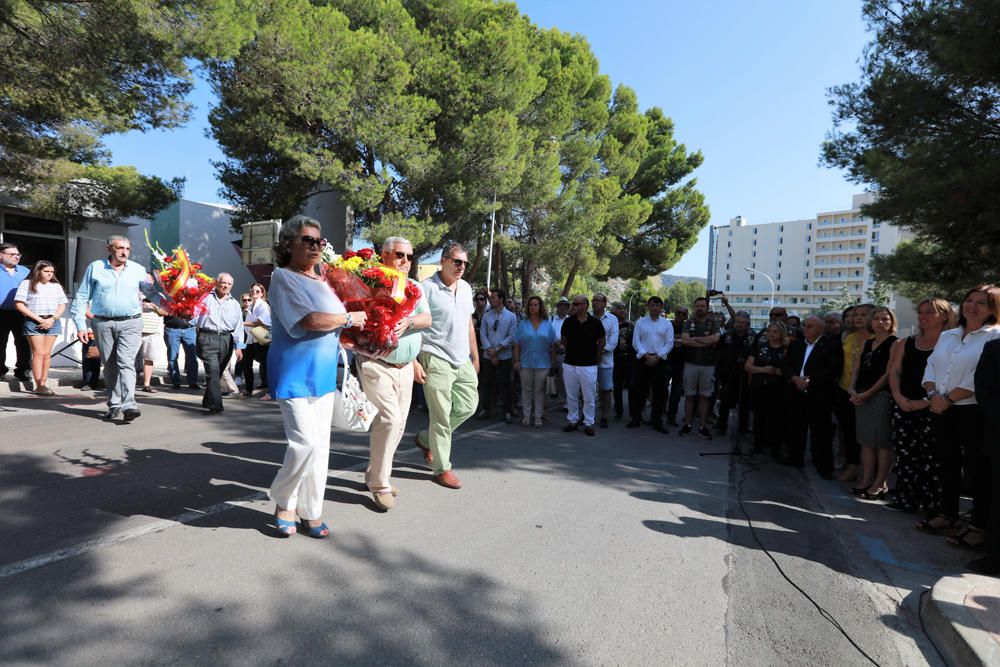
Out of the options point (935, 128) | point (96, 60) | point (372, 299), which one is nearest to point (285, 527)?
point (372, 299)

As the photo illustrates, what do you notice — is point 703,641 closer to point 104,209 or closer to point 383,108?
point 383,108

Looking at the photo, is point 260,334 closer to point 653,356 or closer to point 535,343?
point 535,343

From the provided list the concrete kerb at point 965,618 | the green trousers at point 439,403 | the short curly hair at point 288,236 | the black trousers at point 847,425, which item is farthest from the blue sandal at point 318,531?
the black trousers at point 847,425

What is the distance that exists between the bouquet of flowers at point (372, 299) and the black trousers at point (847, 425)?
517cm

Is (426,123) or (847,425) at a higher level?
(426,123)

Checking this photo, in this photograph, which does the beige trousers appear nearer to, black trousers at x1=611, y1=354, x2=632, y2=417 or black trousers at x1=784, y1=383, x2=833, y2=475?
black trousers at x1=784, y1=383, x2=833, y2=475

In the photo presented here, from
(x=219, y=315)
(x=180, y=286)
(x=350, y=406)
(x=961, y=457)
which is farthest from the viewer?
(x=219, y=315)

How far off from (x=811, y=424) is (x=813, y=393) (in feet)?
1.16

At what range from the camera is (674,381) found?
30.7ft

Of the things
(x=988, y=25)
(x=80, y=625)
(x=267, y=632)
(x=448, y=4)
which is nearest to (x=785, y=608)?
(x=267, y=632)

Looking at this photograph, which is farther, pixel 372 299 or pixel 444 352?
pixel 444 352

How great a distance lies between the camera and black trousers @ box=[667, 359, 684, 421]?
9.24m

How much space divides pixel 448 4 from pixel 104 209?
497 inches

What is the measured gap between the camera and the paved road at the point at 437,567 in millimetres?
2592
